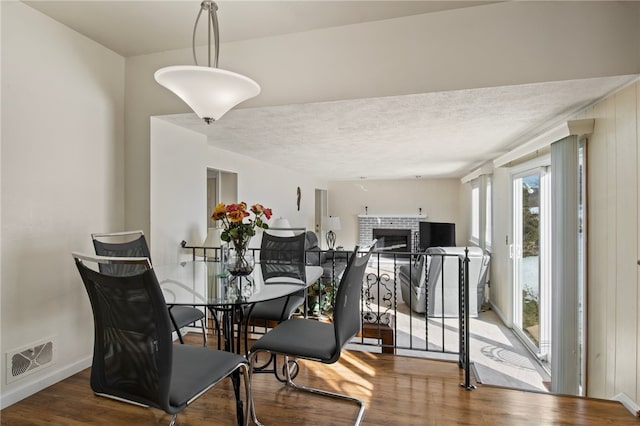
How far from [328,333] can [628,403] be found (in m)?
1.84

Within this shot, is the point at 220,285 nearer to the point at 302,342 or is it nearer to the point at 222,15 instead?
the point at 302,342

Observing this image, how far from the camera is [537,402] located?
2061 mm

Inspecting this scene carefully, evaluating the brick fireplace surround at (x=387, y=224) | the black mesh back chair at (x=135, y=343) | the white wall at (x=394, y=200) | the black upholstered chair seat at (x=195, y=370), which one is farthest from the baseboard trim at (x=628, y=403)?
the brick fireplace surround at (x=387, y=224)

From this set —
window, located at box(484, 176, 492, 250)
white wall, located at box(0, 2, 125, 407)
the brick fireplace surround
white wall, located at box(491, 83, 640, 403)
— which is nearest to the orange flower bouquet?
white wall, located at box(0, 2, 125, 407)

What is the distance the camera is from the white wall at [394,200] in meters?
8.59

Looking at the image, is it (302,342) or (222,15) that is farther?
(222,15)

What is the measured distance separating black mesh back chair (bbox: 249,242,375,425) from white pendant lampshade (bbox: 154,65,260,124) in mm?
990

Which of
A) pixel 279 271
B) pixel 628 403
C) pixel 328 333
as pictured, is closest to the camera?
pixel 328 333

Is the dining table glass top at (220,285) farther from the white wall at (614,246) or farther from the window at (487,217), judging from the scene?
the window at (487,217)

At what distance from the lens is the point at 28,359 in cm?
217

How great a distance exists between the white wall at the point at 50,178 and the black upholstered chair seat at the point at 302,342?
1.60 meters

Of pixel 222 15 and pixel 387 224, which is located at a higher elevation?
pixel 222 15

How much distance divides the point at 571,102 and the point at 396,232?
6.59m

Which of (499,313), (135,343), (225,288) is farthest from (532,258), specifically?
(135,343)
